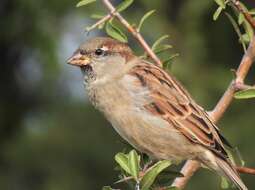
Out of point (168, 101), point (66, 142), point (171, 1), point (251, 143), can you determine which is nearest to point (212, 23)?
point (171, 1)

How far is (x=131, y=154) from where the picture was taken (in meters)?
3.61

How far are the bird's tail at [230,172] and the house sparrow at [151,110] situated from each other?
3.4 inches

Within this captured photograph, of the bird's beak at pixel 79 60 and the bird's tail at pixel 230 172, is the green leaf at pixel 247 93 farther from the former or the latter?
the bird's beak at pixel 79 60

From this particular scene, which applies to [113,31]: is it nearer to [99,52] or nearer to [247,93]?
[99,52]

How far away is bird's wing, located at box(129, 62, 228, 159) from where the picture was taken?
421cm

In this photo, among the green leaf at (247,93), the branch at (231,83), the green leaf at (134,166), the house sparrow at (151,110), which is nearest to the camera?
the green leaf at (134,166)

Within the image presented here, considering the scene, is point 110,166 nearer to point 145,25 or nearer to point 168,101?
point 145,25

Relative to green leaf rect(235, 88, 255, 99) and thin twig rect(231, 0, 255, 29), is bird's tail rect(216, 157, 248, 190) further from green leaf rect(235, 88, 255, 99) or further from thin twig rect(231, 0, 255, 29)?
thin twig rect(231, 0, 255, 29)

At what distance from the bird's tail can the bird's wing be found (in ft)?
0.57

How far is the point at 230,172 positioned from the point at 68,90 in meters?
2.46

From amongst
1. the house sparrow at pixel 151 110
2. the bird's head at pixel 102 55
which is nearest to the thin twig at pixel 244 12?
the house sparrow at pixel 151 110

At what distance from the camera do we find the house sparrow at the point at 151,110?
4188 mm

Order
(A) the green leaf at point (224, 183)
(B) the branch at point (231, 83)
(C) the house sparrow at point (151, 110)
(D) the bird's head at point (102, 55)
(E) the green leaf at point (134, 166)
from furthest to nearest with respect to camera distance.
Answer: (D) the bird's head at point (102, 55) < (C) the house sparrow at point (151, 110) < (A) the green leaf at point (224, 183) < (B) the branch at point (231, 83) < (E) the green leaf at point (134, 166)

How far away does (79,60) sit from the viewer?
4273 mm
